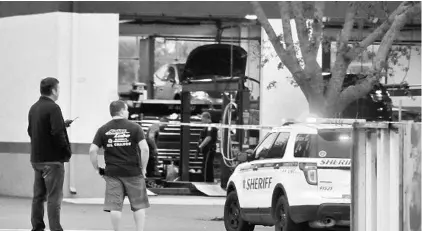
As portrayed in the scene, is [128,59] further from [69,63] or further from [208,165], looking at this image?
[69,63]

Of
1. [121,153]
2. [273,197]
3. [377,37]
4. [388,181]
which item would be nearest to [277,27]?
[377,37]

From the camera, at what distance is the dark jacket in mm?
12570

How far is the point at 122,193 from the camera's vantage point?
12.2 metres

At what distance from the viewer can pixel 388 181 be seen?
774cm

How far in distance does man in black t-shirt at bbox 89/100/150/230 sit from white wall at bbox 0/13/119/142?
815 centimetres

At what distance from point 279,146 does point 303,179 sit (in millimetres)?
1099

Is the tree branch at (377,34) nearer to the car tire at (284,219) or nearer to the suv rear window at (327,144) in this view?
the suv rear window at (327,144)

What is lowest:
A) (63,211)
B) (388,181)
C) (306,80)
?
(63,211)

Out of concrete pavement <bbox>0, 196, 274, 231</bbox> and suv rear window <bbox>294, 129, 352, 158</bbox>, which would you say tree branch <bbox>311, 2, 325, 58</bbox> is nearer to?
concrete pavement <bbox>0, 196, 274, 231</bbox>

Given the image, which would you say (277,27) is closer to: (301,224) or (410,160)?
(301,224)

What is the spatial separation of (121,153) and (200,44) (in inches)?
553

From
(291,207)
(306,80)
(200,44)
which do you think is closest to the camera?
(291,207)

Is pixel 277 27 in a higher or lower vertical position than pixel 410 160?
higher

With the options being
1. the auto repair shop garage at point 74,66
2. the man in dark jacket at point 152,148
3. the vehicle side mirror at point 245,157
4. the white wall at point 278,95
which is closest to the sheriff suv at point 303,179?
the vehicle side mirror at point 245,157
